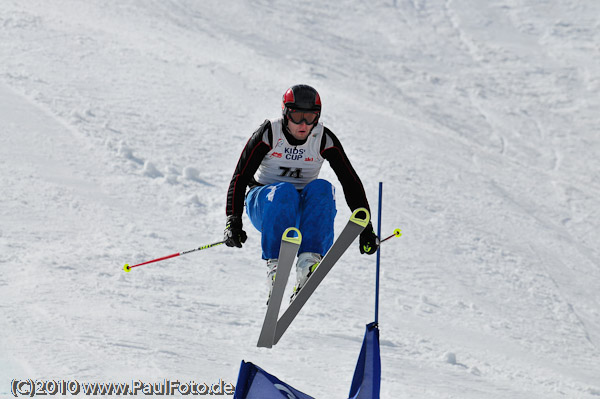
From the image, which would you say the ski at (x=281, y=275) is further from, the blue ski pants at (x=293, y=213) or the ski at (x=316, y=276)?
the blue ski pants at (x=293, y=213)

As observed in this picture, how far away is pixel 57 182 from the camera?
405 inches

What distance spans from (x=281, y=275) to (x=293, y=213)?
0.51 meters

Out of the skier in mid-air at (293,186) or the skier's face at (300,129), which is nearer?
the skier in mid-air at (293,186)

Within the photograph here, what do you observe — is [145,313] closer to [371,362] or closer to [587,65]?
[371,362]

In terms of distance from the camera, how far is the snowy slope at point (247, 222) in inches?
274

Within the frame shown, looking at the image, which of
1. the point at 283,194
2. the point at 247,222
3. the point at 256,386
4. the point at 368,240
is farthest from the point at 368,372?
the point at 247,222

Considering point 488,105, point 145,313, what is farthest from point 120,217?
point 488,105

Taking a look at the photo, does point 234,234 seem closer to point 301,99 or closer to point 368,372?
point 301,99

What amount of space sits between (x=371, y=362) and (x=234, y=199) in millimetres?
1372

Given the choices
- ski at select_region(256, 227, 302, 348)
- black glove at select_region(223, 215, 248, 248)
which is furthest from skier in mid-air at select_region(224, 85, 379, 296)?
ski at select_region(256, 227, 302, 348)

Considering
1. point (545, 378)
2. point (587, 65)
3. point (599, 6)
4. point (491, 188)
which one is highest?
point (599, 6)

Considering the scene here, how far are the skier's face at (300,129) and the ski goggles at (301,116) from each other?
0.06 ft

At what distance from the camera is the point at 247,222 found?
36.3 feet

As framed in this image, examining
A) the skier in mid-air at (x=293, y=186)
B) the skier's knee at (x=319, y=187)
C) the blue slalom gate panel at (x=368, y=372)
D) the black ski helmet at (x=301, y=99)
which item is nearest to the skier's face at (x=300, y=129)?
the skier in mid-air at (x=293, y=186)
